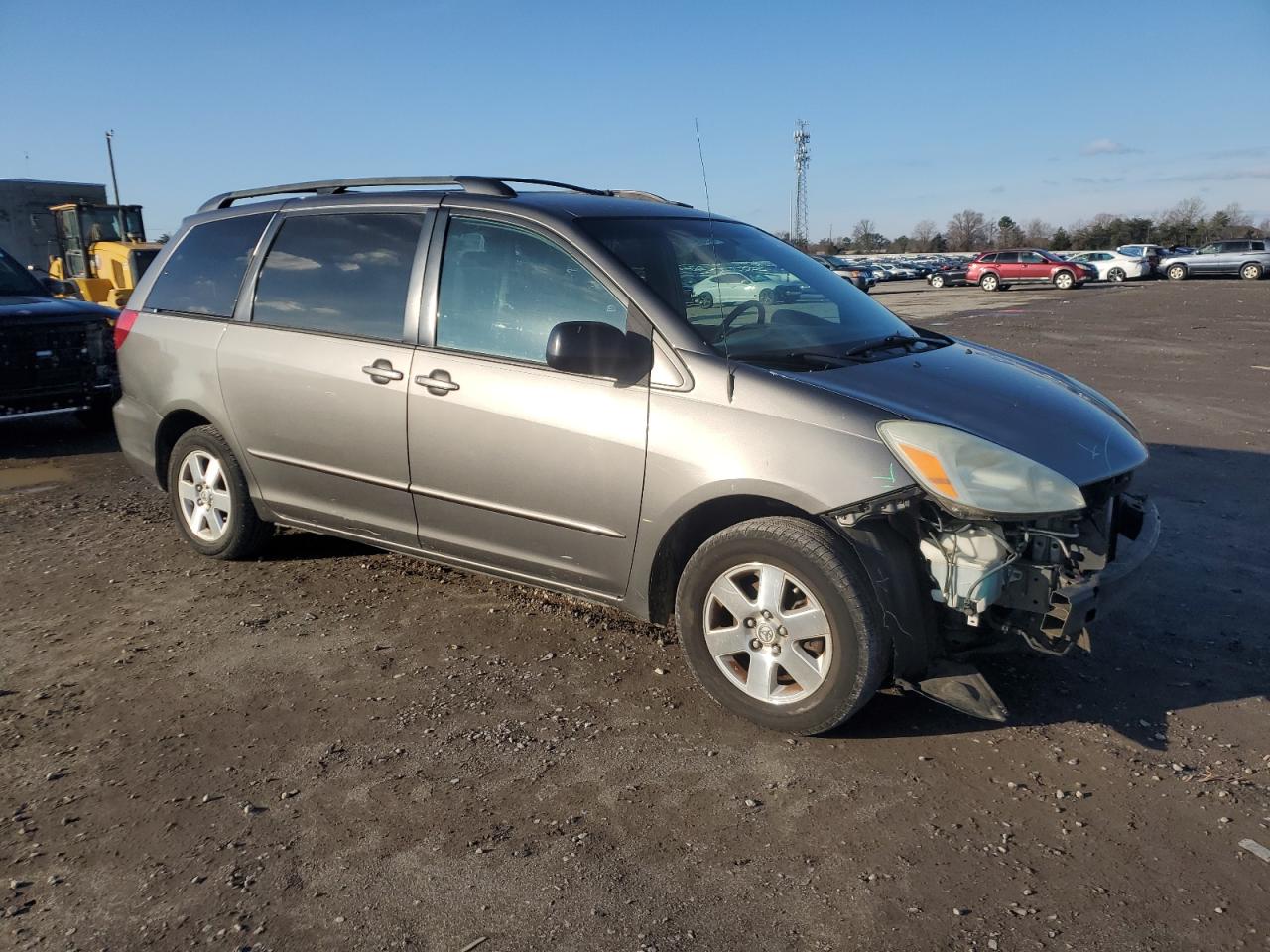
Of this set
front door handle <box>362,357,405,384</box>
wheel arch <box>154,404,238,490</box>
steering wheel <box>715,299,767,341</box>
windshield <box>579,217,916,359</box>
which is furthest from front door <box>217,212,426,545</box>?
steering wheel <box>715,299,767,341</box>

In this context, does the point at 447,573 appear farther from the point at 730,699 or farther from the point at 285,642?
the point at 730,699

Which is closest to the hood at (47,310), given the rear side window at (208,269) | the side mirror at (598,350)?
the rear side window at (208,269)

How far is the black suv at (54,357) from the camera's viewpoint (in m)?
8.36

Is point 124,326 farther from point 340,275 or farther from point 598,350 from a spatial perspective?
point 598,350

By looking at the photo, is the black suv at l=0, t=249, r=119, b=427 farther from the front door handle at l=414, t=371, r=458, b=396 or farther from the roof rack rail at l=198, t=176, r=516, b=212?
the front door handle at l=414, t=371, r=458, b=396

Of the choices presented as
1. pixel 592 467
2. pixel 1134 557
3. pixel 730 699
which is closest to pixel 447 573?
pixel 592 467

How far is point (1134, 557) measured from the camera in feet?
11.8

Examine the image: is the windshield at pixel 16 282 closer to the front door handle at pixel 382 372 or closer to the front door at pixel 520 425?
the front door handle at pixel 382 372

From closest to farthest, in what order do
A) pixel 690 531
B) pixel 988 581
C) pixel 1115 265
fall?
1. pixel 988 581
2. pixel 690 531
3. pixel 1115 265

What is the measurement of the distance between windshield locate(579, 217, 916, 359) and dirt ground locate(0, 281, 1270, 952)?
1.42 meters

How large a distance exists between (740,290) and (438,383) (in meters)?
1.36

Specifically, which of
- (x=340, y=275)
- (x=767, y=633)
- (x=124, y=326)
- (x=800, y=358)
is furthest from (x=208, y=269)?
(x=767, y=633)

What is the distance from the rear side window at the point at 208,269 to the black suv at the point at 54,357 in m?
3.68

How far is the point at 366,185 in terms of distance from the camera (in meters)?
5.03
